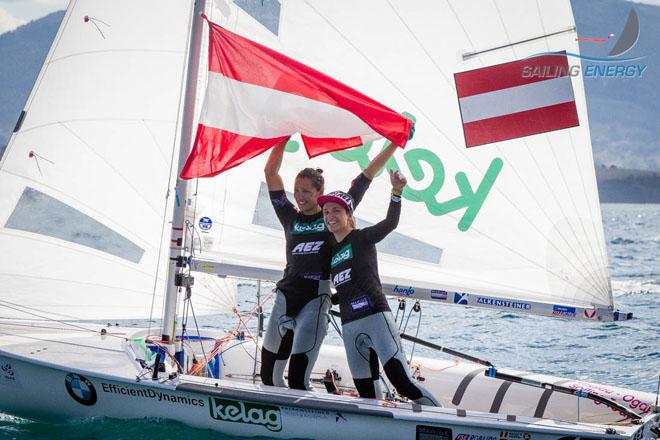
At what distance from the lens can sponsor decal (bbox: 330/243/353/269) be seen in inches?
184

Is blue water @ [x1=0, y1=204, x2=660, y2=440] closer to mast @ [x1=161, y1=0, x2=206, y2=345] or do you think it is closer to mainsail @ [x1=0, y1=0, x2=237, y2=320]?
mast @ [x1=161, y1=0, x2=206, y2=345]

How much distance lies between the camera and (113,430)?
4801 millimetres

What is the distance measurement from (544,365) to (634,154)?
138 m

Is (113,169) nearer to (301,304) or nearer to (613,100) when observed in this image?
(301,304)

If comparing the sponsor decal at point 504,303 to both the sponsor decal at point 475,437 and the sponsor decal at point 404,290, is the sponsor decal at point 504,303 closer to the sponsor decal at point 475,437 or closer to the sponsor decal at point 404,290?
the sponsor decal at point 404,290

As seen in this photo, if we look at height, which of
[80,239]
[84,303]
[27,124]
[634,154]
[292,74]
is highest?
[634,154]

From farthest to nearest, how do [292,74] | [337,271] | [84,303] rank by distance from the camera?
[84,303] < [292,74] < [337,271]

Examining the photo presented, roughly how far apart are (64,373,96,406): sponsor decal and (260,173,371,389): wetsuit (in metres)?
1.00

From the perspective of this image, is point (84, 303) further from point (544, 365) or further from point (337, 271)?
point (544, 365)

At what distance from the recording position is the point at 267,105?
5207 mm

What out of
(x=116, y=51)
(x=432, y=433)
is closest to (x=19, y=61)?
(x=116, y=51)

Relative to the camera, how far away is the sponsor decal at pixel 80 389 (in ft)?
15.9

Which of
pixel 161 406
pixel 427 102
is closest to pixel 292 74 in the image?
pixel 427 102

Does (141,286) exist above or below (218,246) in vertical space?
below
